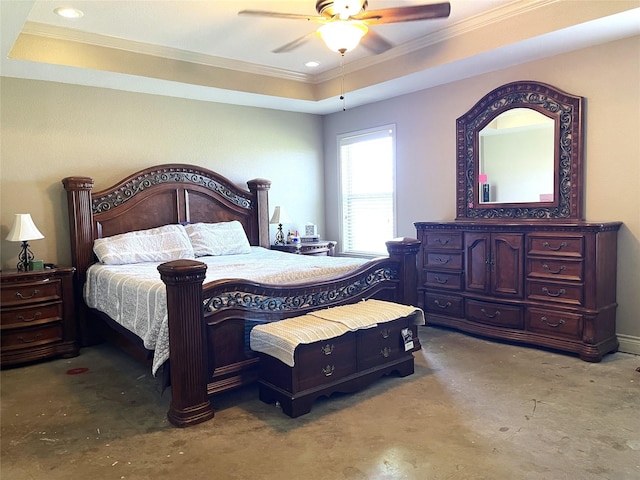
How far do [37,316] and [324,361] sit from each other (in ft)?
8.53

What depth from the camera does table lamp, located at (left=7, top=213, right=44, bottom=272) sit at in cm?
383

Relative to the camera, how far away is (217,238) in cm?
484

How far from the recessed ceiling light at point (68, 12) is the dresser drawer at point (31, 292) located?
2.10m

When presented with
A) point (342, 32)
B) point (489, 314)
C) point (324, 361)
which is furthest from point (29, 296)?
point (489, 314)

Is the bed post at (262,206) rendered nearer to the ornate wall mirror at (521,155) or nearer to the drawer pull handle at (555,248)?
the ornate wall mirror at (521,155)

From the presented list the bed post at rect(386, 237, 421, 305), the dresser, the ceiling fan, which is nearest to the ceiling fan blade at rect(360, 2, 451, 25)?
the ceiling fan

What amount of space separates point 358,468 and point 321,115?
492 cm

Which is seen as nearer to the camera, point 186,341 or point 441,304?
point 186,341

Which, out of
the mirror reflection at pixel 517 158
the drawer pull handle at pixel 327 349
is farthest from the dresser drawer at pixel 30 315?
the mirror reflection at pixel 517 158

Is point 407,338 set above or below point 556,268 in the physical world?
below

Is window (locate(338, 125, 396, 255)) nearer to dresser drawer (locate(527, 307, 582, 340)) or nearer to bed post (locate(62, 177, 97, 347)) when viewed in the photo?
dresser drawer (locate(527, 307, 582, 340))

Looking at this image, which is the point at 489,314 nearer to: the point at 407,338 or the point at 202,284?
the point at 407,338

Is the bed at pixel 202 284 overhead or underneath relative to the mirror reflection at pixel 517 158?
underneath

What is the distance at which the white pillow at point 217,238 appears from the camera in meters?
4.71
